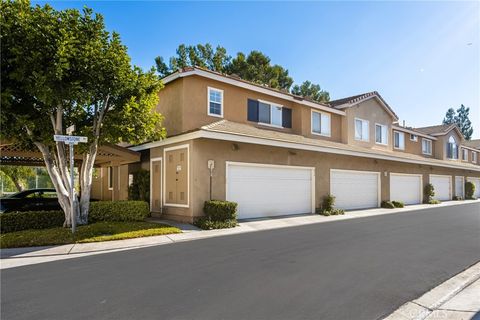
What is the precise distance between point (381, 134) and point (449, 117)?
7557 cm

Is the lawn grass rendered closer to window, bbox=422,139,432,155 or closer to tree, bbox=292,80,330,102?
window, bbox=422,139,432,155

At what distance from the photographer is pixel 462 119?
81.9 metres

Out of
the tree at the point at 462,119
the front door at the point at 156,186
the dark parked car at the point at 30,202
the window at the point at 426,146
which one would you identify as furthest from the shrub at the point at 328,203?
the tree at the point at 462,119

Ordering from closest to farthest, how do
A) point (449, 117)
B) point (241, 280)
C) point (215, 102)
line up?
point (241, 280) < point (215, 102) < point (449, 117)

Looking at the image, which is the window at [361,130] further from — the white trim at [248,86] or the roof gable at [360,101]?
the white trim at [248,86]

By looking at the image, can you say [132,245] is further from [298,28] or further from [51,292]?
[298,28]

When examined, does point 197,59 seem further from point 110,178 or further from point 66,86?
point 66,86

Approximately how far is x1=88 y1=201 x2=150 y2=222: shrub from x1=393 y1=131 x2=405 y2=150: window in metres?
21.5

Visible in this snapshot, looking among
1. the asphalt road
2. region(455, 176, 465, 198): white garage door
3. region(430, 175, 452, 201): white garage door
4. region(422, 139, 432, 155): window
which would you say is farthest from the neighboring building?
region(455, 176, 465, 198): white garage door

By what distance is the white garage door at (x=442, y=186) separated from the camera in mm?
28056

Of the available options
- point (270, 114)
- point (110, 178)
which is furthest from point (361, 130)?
point (110, 178)

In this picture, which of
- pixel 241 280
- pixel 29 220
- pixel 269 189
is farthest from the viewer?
pixel 269 189

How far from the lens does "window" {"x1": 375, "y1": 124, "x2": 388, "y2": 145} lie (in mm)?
23391

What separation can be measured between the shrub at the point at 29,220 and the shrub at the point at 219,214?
488cm
